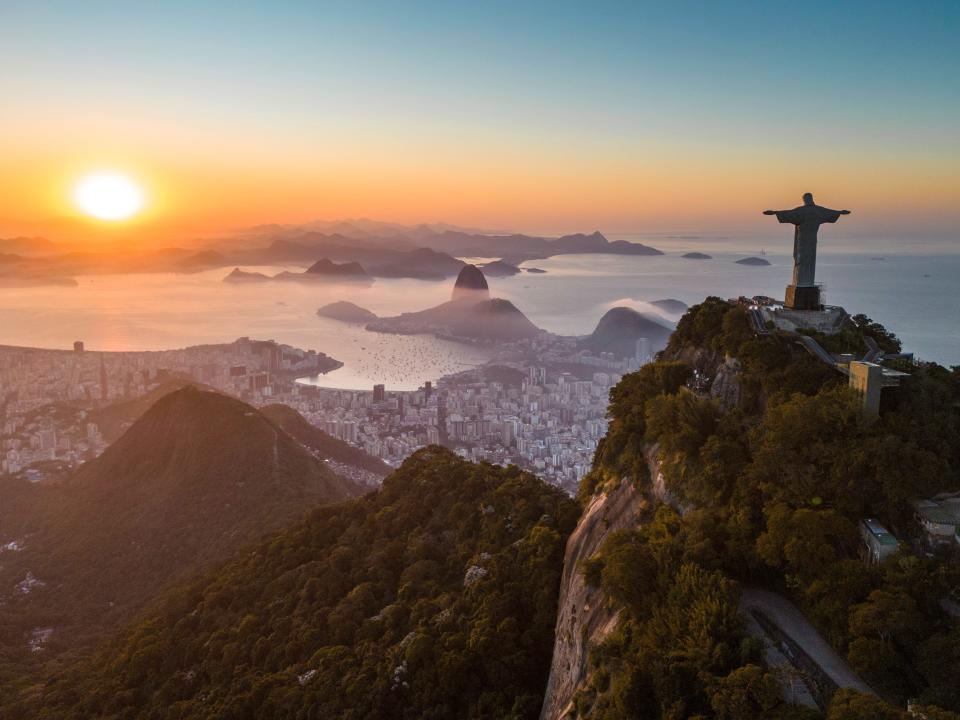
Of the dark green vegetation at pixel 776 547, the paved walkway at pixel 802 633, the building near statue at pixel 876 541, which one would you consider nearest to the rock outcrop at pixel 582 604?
the dark green vegetation at pixel 776 547

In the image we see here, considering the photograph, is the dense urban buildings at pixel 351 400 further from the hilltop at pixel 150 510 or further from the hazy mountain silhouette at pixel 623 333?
the hilltop at pixel 150 510

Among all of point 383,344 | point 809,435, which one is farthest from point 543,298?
point 809,435

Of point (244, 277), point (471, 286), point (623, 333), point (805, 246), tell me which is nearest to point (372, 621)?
point (805, 246)

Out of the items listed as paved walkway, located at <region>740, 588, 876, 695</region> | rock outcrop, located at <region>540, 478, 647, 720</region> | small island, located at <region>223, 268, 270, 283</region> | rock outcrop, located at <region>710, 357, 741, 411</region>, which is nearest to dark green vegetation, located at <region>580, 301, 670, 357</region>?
rock outcrop, located at <region>710, 357, 741, 411</region>

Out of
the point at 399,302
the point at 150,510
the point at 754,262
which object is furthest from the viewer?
the point at 399,302

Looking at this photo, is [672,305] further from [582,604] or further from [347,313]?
[582,604]

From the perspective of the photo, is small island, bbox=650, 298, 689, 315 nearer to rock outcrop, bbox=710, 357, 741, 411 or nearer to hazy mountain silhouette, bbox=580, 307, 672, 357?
hazy mountain silhouette, bbox=580, 307, 672, 357

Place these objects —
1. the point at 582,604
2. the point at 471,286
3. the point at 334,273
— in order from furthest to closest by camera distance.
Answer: the point at 334,273
the point at 471,286
the point at 582,604
